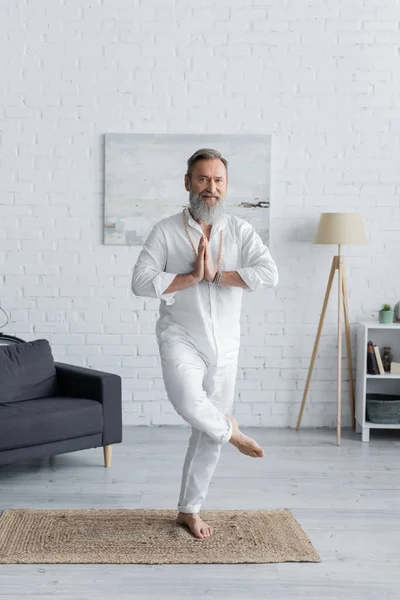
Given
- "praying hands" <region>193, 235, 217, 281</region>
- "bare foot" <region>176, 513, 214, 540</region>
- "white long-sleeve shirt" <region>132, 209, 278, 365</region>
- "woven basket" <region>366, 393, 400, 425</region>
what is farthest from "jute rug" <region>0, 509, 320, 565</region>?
"woven basket" <region>366, 393, 400, 425</region>

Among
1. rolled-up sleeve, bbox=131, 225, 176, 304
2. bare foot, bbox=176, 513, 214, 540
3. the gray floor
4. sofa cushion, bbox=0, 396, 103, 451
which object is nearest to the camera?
the gray floor

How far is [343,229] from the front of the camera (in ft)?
18.2

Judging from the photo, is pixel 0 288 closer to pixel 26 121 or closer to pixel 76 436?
pixel 26 121

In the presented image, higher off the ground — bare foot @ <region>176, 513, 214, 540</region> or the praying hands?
the praying hands

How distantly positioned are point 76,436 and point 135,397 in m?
1.38

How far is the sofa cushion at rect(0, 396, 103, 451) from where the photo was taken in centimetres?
443

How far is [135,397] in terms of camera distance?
19.8 ft

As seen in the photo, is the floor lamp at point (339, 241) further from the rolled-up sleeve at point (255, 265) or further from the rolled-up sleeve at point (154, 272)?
the rolled-up sleeve at point (154, 272)

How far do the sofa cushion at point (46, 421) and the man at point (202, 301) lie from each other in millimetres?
1092

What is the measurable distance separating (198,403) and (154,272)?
60cm

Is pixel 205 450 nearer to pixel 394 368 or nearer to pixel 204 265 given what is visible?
pixel 204 265

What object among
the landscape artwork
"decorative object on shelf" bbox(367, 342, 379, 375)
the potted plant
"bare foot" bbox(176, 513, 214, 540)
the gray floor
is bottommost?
the gray floor

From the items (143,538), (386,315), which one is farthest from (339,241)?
(143,538)

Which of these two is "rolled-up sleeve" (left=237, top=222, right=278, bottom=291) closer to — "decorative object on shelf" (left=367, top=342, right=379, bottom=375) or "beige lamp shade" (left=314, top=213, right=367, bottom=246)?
"beige lamp shade" (left=314, top=213, right=367, bottom=246)
